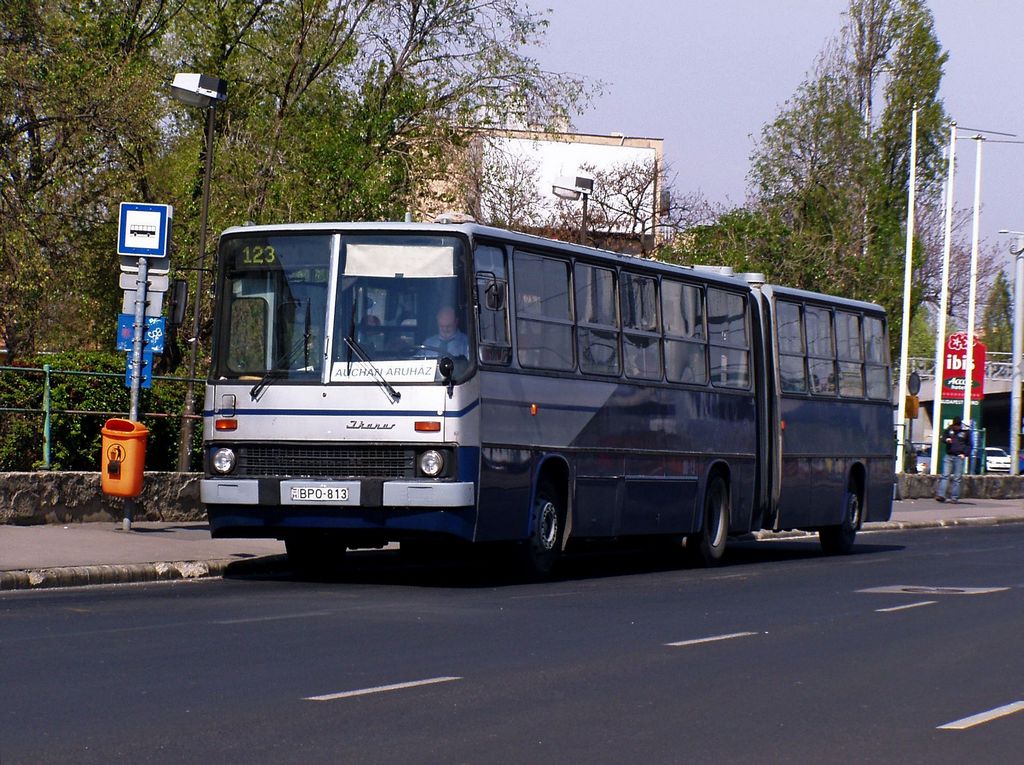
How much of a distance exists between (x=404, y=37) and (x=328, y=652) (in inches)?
1041

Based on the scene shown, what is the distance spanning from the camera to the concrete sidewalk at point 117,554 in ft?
52.0

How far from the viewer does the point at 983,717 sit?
9172mm

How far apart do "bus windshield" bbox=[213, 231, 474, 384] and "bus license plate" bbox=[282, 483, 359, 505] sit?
3.02 feet

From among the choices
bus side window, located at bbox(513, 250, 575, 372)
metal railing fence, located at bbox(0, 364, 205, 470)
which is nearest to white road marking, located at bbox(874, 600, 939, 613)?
bus side window, located at bbox(513, 250, 575, 372)

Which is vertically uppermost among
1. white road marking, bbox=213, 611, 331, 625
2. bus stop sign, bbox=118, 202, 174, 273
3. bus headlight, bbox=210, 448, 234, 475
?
bus stop sign, bbox=118, 202, 174, 273

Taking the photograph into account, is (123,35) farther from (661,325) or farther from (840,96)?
(840,96)

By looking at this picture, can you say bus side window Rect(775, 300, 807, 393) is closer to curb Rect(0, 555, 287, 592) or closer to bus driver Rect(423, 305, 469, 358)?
curb Rect(0, 555, 287, 592)

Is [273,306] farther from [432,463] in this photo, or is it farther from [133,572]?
[133,572]

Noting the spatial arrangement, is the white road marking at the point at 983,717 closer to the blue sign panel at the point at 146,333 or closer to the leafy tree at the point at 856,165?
the blue sign panel at the point at 146,333

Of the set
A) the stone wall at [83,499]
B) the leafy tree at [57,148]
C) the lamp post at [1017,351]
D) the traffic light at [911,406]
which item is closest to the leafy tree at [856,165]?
the lamp post at [1017,351]

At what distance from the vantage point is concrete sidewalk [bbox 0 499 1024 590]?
1586cm

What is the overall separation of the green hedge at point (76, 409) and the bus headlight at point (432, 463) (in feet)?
21.6

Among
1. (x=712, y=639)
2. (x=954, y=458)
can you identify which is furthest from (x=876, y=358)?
(x=954, y=458)

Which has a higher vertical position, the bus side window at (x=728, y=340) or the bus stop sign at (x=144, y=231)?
the bus stop sign at (x=144, y=231)
